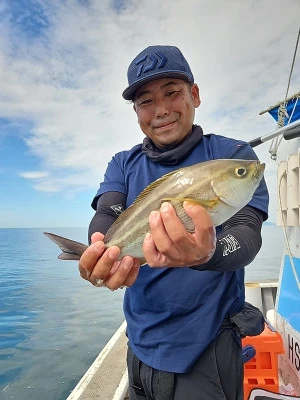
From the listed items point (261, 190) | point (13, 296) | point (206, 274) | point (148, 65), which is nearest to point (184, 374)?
point (206, 274)

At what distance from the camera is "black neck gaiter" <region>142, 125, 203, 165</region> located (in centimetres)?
238

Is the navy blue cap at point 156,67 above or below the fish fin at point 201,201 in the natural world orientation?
above

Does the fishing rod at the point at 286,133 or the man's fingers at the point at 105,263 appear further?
the fishing rod at the point at 286,133

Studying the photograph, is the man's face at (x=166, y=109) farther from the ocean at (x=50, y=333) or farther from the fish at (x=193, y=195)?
the ocean at (x=50, y=333)

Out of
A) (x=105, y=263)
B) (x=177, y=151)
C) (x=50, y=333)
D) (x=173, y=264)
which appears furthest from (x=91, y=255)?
(x=50, y=333)

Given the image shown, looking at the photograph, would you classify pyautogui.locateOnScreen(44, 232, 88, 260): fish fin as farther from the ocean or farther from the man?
the ocean

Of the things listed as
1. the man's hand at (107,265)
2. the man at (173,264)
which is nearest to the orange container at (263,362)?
the man at (173,264)

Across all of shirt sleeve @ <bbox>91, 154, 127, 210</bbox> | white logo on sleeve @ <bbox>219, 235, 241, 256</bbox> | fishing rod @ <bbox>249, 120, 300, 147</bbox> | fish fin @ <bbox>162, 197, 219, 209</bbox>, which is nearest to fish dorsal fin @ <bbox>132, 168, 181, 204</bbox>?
fish fin @ <bbox>162, 197, 219, 209</bbox>

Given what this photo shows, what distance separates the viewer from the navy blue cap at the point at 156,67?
2293 mm

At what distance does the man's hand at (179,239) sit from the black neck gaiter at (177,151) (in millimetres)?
911

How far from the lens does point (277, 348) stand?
379 cm

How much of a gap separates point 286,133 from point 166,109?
83.7 inches

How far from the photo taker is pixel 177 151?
7.76 ft

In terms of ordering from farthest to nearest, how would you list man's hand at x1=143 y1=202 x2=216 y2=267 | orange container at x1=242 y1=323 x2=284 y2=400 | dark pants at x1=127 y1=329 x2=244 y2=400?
orange container at x1=242 y1=323 x2=284 y2=400 → dark pants at x1=127 y1=329 x2=244 y2=400 → man's hand at x1=143 y1=202 x2=216 y2=267
